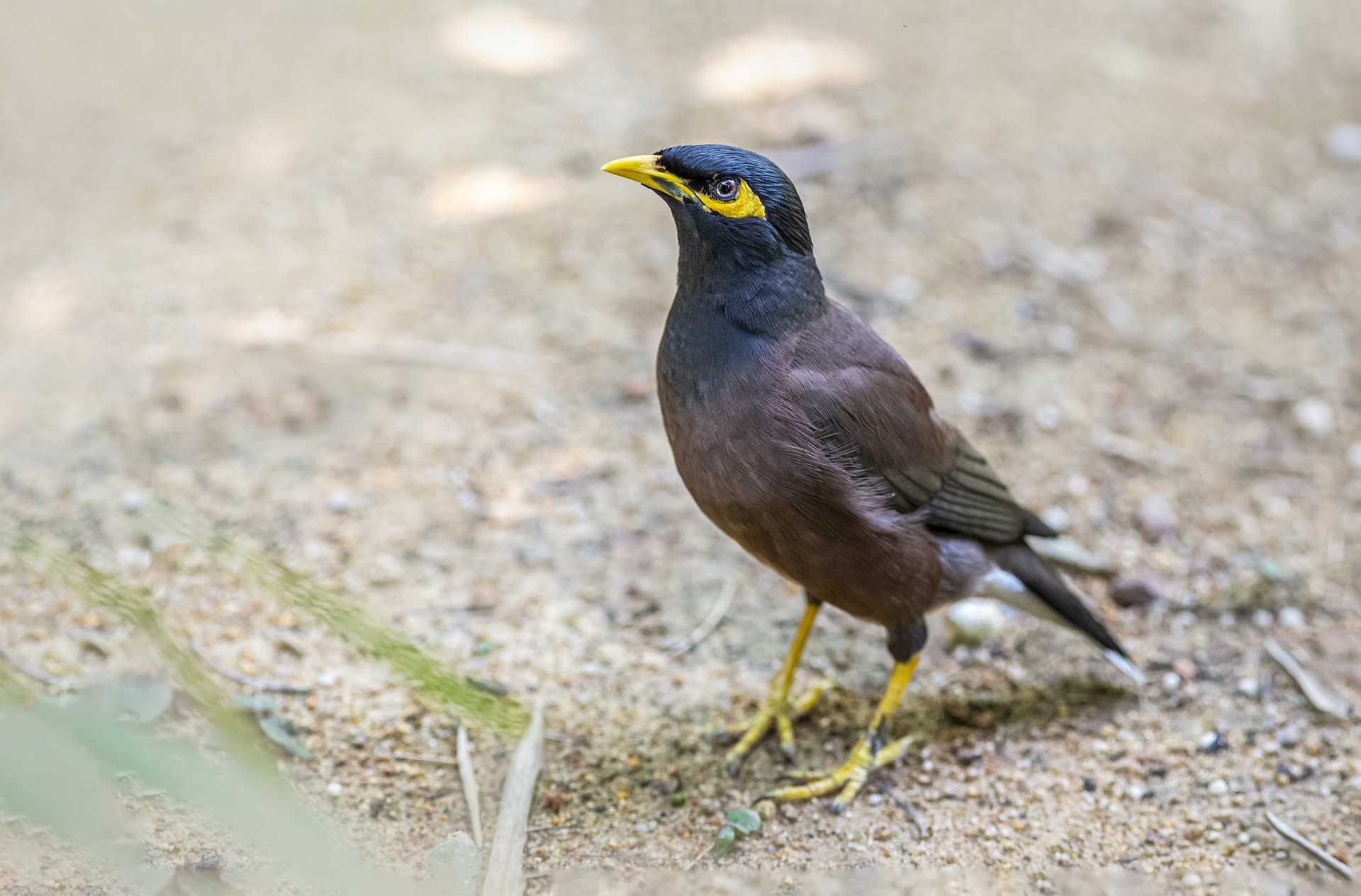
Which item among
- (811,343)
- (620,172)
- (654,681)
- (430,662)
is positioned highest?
(620,172)

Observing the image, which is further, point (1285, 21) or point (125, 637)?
point (1285, 21)

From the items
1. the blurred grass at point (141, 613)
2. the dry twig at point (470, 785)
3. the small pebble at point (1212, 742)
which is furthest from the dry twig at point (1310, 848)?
the blurred grass at point (141, 613)

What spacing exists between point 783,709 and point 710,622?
492mm

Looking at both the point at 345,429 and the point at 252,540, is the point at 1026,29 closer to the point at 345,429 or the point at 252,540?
the point at 345,429

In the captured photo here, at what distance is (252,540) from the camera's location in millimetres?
4203

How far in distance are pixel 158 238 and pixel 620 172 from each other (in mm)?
3615

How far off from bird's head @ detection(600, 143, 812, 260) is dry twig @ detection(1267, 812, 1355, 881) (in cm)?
217

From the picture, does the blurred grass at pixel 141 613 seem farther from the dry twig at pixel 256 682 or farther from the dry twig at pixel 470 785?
the dry twig at pixel 470 785

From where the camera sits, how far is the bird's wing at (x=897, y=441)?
3166mm

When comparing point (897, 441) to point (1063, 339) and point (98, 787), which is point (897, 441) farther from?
point (1063, 339)

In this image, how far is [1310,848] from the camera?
316cm

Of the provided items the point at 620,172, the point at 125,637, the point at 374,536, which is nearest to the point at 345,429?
the point at 374,536

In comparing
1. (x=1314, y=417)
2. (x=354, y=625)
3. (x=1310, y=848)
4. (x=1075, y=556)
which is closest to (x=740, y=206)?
(x=354, y=625)

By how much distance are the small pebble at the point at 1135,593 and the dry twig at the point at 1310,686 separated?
42cm
